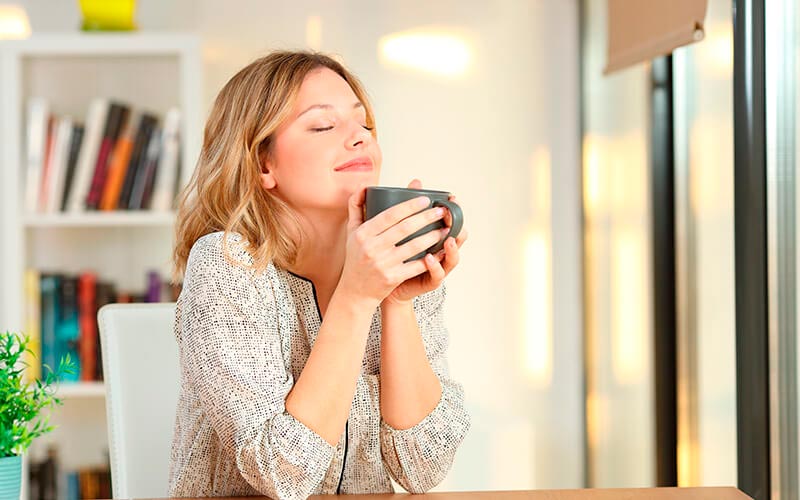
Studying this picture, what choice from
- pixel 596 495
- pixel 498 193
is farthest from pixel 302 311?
pixel 498 193

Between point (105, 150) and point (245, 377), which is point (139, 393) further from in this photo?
point (105, 150)

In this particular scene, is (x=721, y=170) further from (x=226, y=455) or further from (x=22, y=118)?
(x=22, y=118)

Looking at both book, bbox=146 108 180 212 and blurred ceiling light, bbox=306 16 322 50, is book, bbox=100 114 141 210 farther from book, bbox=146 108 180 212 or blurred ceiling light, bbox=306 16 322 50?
blurred ceiling light, bbox=306 16 322 50

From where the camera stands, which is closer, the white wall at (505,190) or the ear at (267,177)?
the ear at (267,177)

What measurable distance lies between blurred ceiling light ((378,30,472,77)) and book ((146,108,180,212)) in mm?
693

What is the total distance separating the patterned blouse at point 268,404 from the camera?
1082mm

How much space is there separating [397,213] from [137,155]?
6.02 feet

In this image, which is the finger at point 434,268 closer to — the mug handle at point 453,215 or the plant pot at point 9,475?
the mug handle at point 453,215

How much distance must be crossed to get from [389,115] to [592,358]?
3.23 ft

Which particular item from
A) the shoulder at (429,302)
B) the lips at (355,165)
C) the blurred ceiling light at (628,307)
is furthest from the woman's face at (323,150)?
the blurred ceiling light at (628,307)

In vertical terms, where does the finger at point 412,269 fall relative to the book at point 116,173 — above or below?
below

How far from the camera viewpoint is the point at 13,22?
2951 millimetres

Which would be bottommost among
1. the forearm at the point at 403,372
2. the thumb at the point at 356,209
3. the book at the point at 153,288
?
the forearm at the point at 403,372

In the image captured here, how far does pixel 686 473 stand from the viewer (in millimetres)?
2258
